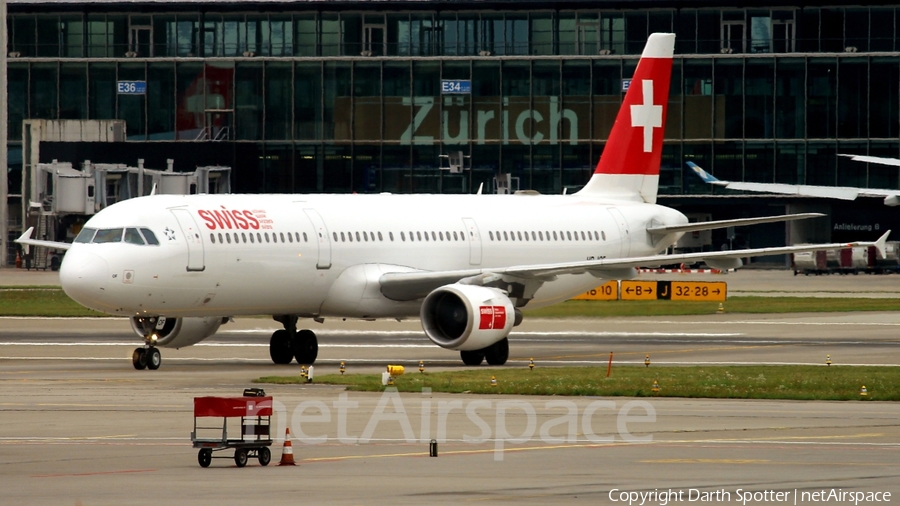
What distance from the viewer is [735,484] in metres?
17.3

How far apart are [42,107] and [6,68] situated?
3.35 meters

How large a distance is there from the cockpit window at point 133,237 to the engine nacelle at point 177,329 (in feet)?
10.0

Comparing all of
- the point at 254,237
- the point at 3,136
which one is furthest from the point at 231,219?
the point at 3,136

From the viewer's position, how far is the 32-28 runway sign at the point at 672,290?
66.4 m

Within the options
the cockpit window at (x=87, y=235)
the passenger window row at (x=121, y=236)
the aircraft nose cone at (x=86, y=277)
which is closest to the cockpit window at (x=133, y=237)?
the passenger window row at (x=121, y=236)

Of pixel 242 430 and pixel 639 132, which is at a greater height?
pixel 639 132

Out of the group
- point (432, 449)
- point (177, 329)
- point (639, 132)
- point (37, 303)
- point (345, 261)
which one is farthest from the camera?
point (37, 303)

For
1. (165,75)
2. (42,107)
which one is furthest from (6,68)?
(165,75)

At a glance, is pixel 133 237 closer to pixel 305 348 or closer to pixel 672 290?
pixel 305 348

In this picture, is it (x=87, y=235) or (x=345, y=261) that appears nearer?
(x=87, y=235)

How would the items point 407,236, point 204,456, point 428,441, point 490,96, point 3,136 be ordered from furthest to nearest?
point 3,136, point 490,96, point 407,236, point 428,441, point 204,456

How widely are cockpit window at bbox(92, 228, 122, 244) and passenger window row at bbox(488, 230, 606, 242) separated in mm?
11437

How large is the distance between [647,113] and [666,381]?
17292 millimetres

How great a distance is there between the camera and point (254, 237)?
121ft
